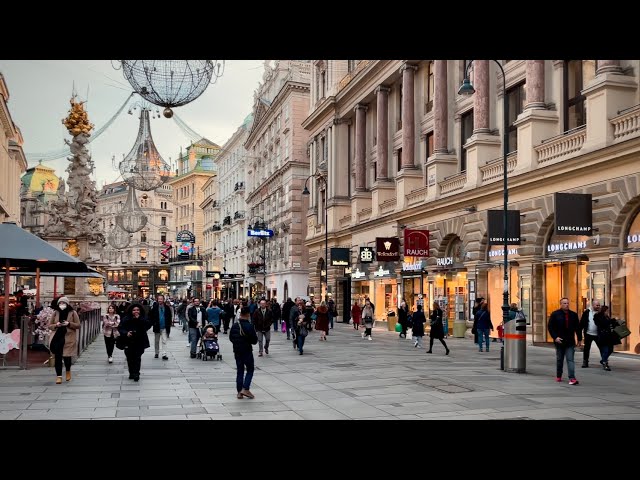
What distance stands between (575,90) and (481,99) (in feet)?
18.5

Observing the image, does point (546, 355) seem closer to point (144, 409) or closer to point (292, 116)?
point (144, 409)

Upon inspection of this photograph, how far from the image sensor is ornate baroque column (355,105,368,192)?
4872 centimetres

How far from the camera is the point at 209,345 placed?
21656 millimetres

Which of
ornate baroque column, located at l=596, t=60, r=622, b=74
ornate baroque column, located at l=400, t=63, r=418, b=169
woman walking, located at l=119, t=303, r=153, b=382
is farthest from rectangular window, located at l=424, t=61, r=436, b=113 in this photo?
woman walking, located at l=119, t=303, r=153, b=382

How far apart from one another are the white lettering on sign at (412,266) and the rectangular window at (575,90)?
12.0 m

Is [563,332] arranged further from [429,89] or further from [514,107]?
[429,89]

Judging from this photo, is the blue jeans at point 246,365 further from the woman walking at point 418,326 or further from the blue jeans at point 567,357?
the woman walking at point 418,326

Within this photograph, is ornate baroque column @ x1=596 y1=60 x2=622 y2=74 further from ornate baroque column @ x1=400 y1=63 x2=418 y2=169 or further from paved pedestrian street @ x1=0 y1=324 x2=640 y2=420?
ornate baroque column @ x1=400 y1=63 x2=418 y2=169

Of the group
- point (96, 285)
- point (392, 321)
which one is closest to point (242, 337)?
point (392, 321)

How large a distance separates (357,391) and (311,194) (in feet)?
148

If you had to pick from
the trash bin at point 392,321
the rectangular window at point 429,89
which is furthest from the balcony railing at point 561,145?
the trash bin at point 392,321
